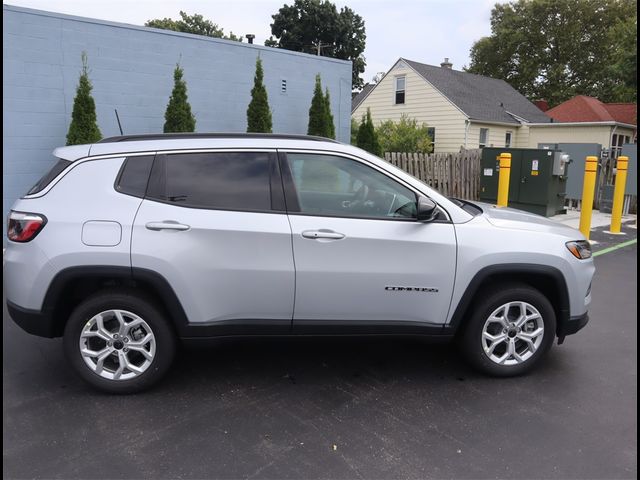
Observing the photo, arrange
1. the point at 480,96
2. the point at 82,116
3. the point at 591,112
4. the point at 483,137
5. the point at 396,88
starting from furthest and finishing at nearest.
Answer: the point at 591,112 → the point at 480,96 → the point at 396,88 → the point at 483,137 → the point at 82,116

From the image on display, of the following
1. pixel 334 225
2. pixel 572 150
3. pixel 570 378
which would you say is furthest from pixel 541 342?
pixel 572 150

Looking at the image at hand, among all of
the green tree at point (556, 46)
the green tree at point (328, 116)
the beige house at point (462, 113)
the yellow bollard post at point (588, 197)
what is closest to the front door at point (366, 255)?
the yellow bollard post at point (588, 197)

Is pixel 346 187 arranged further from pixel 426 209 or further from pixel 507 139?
pixel 507 139

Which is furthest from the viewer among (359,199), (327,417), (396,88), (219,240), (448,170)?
(396,88)

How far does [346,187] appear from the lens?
12.9 ft

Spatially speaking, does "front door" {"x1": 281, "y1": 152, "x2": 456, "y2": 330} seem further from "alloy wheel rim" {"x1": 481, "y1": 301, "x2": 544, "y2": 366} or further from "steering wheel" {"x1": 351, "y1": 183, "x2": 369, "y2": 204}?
"alloy wheel rim" {"x1": 481, "y1": 301, "x2": 544, "y2": 366}

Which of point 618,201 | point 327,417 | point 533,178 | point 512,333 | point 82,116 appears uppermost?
point 82,116

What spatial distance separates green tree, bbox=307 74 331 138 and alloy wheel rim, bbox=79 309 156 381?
802cm

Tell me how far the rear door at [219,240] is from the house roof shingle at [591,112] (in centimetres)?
2778

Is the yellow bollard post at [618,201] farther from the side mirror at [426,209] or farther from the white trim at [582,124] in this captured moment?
the white trim at [582,124]

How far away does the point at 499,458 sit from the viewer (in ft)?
9.73

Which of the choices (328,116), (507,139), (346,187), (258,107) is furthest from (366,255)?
(507,139)

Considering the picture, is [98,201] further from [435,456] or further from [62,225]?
[435,456]

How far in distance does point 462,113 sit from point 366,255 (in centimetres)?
2172
